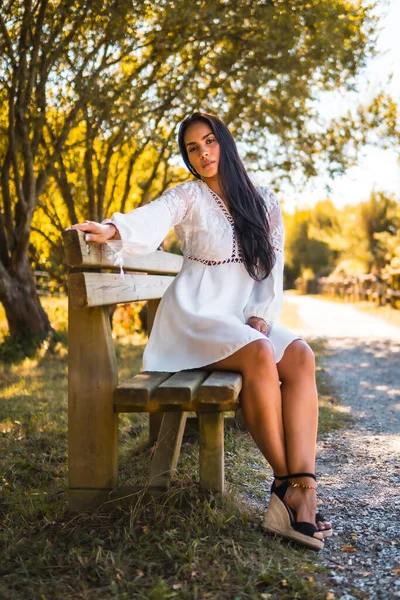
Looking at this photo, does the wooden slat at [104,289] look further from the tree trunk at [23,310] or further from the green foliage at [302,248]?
the green foliage at [302,248]

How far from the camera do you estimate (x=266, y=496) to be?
10.8ft

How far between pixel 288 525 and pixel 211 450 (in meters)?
0.42

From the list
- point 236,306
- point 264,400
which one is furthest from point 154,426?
point 264,400

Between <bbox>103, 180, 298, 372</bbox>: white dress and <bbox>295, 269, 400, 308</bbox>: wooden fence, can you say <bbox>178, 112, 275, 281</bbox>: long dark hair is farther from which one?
<bbox>295, 269, 400, 308</bbox>: wooden fence

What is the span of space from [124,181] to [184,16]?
4.71 metres

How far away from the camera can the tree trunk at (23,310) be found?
343 inches

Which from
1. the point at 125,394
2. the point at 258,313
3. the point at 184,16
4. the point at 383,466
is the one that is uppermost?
the point at 184,16

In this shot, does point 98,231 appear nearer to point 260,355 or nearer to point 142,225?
point 142,225

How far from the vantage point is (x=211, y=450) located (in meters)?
2.82

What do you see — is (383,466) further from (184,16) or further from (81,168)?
(81,168)

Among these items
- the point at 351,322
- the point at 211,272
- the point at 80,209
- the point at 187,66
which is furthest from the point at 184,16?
the point at 351,322

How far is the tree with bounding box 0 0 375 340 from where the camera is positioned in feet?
25.4

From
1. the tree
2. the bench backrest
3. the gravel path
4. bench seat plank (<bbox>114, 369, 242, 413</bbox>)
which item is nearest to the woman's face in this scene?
the bench backrest

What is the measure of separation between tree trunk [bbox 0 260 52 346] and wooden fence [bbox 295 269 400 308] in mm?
10337
